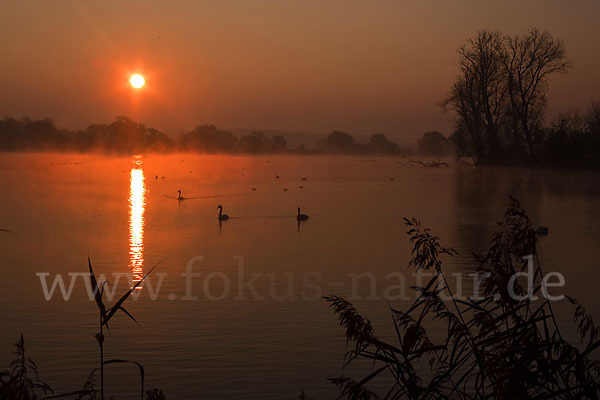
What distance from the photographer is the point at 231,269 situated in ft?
57.6

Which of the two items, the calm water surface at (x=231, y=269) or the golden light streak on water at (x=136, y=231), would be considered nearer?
the calm water surface at (x=231, y=269)

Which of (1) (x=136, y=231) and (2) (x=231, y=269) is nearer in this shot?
(2) (x=231, y=269)

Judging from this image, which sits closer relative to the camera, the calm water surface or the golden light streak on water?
the calm water surface

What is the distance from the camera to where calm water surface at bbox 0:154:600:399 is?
9.83 meters

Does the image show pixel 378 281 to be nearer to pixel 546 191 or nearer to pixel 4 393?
pixel 4 393

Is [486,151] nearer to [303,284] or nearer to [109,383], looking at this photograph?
[303,284]

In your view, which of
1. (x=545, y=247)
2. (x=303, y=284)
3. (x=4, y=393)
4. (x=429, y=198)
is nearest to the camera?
(x=4, y=393)

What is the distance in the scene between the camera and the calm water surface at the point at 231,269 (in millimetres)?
9828

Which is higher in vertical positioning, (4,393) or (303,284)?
(4,393)

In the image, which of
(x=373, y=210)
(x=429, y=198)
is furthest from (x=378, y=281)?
(x=429, y=198)

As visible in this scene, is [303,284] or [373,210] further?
[373,210]

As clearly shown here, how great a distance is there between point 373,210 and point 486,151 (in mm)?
33130

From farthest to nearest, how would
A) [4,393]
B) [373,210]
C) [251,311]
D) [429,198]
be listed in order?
[429,198] < [373,210] < [251,311] < [4,393]

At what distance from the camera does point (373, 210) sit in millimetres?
32969
